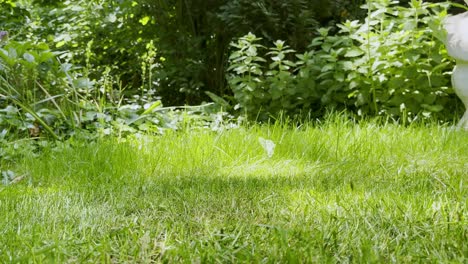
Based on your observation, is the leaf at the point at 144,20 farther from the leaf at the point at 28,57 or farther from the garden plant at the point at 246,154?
the leaf at the point at 28,57

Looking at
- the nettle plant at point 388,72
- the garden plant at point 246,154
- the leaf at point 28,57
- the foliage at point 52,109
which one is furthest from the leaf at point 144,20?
the leaf at point 28,57

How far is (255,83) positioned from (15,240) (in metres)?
3.07

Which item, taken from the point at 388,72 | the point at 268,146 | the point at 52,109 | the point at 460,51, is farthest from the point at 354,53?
the point at 52,109

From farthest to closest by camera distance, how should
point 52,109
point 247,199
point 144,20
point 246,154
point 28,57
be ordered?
point 144,20, point 52,109, point 28,57, point 246,154, point 247,199

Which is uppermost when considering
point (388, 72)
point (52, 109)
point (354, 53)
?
point (354, 53)

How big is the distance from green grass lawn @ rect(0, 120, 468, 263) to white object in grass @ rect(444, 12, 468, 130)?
38 cm

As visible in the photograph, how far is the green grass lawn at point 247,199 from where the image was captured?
121 cm

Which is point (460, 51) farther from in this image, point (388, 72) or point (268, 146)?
point (268, 146)

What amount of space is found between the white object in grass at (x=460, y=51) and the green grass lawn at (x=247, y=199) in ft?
1.23

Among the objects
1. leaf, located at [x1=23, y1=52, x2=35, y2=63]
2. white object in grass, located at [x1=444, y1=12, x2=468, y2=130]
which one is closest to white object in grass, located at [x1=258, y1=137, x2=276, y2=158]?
white object in grass, located at [x1=444, y1=12, x2=468, y2=130]

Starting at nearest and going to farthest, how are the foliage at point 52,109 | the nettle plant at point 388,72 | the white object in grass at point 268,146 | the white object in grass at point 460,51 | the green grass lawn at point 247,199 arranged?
the green grass lawn at point 247,199
the white object in grass at point 268,146
the white object in grass at point 460,51
the foliage at point 52,109
the nettle plant at point 388,72

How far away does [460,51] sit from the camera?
3.18m

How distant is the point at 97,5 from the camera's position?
6801 millimetres

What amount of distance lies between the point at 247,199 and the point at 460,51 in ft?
6.57
